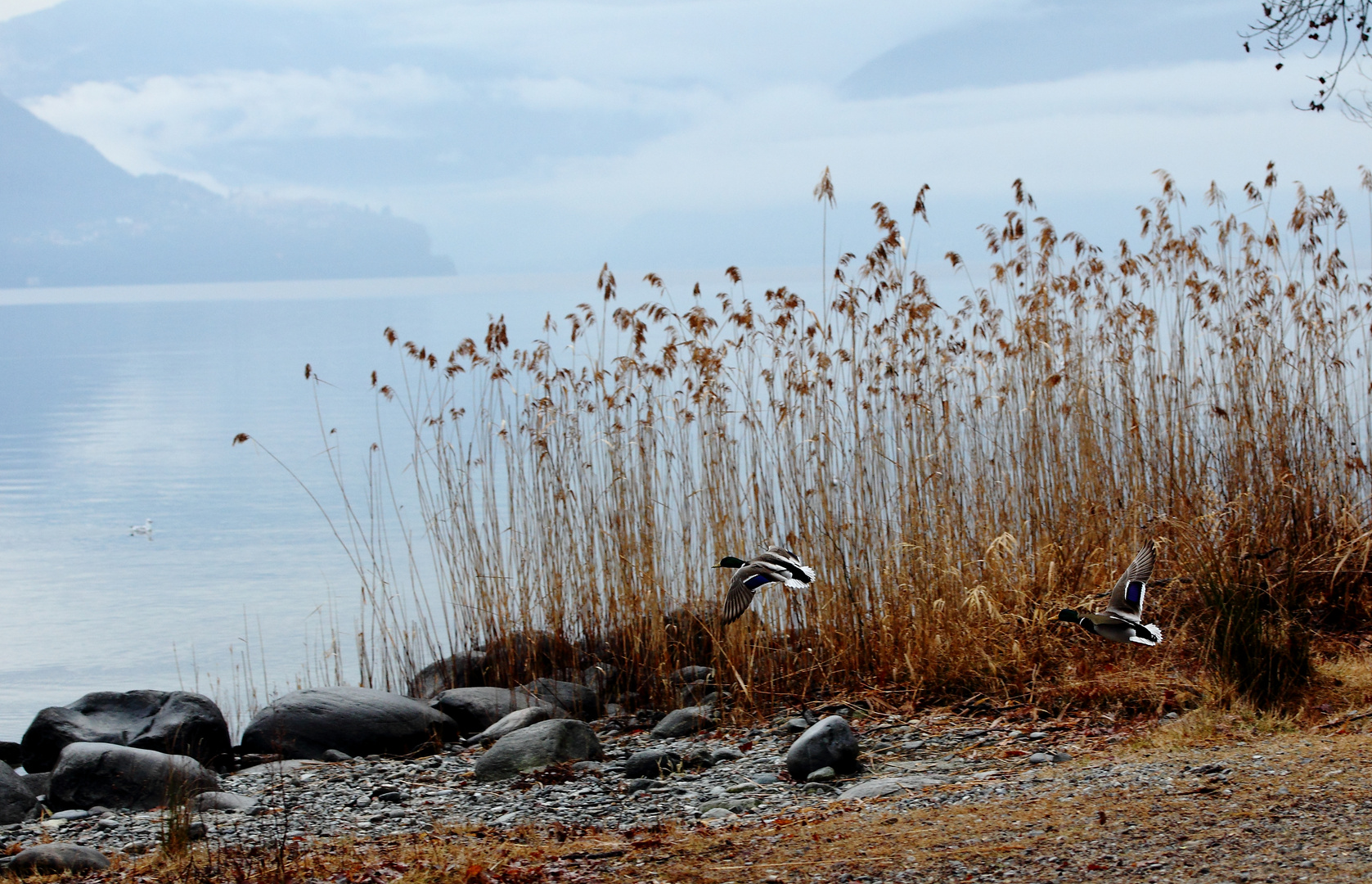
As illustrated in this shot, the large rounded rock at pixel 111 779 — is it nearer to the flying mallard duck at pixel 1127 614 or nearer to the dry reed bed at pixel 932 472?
the dry reed bed at pixel 932 472

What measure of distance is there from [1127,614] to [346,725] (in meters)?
3.41

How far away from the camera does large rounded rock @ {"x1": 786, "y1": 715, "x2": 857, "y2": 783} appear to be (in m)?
3.81

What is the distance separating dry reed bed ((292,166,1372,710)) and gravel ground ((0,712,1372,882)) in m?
0.49

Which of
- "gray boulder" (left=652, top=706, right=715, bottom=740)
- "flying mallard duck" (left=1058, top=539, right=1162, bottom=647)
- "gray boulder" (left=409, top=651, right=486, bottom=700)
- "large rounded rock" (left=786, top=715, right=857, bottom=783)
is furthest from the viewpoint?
"gray boulder" (left=409, top=651, right=486, bottom=700)

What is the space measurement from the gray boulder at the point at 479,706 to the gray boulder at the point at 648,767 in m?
1.15

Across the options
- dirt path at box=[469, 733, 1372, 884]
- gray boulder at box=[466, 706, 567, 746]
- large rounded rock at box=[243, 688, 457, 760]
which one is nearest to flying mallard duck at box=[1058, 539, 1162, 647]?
dirt path at box=[469, 733, 1372, 884]

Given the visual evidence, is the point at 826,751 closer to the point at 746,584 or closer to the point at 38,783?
the point at 746,584

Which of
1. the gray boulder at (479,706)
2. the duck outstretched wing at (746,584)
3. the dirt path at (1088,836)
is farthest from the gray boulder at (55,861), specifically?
the gray boulder at (479,706)

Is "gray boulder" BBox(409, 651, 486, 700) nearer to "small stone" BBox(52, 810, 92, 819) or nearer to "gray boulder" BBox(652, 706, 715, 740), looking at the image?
"gray boulder" BBox(652, 706, 715, 740)

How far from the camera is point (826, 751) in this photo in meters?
3.82

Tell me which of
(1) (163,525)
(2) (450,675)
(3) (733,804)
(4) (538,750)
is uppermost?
(1) (163,525)

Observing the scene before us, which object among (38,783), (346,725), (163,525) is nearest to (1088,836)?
(346,725)

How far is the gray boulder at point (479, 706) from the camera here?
519cm

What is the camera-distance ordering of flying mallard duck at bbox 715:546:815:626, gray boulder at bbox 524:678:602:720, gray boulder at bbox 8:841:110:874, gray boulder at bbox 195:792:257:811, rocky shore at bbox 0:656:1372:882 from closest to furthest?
flying mallard duck at bbox 715:546:815:626
rocky shore at bbox 0:656:1372:882
gray boulder at bbox 8:841:110:874
gray boulder at bbox 195:792:257:811
gray boulder at bbox 524:678:602:720
